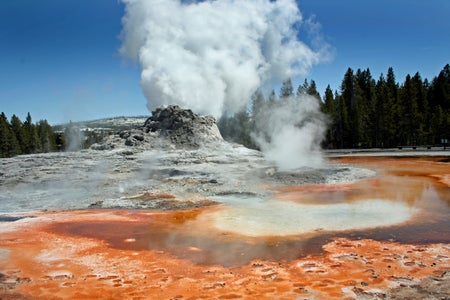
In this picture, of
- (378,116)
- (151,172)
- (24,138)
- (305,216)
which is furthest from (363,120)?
(24,138)

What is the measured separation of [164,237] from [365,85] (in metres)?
53.5

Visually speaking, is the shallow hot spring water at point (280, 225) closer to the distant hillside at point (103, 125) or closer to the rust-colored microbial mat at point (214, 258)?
the rust-colored microbial mat at point (214, 258)

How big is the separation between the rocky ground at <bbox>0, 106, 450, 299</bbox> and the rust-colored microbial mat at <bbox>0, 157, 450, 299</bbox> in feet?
0.09

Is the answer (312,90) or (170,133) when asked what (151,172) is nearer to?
(170,133)

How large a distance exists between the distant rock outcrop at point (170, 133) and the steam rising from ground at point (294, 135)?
487cm

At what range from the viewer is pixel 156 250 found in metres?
8.40

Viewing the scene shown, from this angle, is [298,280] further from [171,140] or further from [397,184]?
[171,140]

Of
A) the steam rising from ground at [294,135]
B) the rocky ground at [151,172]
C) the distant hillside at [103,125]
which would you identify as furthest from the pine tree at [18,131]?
the steam rising from ground at [294,135]

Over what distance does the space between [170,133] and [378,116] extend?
2756 cm

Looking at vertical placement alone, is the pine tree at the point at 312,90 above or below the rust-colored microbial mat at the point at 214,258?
above

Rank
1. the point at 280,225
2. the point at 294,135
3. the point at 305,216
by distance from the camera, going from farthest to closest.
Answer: the point at 294,135 < the point at 305,216 < the point at 280,225

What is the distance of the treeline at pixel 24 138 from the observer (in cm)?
4662

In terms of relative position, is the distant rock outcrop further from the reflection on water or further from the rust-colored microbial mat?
the rust-colored microbial mat

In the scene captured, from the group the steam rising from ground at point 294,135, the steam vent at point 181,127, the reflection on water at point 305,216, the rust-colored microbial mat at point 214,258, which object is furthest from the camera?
the steam rising from ground at point 294,135
